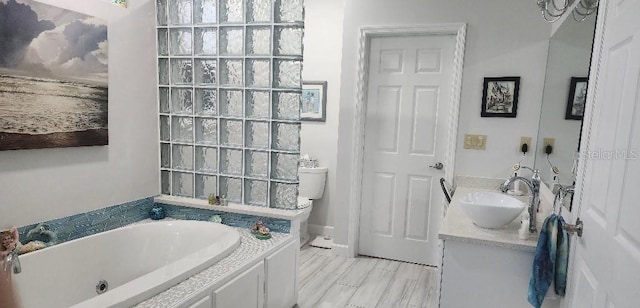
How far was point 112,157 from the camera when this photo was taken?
229 centimetres

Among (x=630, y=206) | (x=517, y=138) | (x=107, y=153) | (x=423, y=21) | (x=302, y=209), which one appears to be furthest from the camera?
(x=423, y=21)

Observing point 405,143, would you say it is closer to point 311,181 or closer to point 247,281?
point 311,181

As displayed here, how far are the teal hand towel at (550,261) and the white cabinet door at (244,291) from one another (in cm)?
131

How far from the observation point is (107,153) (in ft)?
7.40

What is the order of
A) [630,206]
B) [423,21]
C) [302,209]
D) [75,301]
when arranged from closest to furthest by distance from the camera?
[630,206] < [75,301] < [302,209] < [423,21]

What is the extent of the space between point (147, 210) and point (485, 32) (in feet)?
9.22

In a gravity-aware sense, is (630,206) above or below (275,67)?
below

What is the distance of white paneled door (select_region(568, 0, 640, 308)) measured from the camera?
96 centimetres

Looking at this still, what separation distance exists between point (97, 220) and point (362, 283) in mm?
1905

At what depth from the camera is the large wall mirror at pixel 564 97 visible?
1.68 meters

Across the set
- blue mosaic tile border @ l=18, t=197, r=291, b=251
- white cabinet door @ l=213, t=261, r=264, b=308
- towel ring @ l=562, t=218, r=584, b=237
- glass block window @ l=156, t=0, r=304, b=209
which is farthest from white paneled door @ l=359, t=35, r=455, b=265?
towel ring @ l=562, t=218, r=584, b=237

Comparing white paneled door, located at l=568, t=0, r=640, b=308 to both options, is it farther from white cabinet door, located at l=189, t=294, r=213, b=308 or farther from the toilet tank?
the toilet tank

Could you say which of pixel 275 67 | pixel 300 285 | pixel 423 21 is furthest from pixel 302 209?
pixel 423 21

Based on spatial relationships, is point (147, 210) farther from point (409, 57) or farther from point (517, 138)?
point (517, 138)
